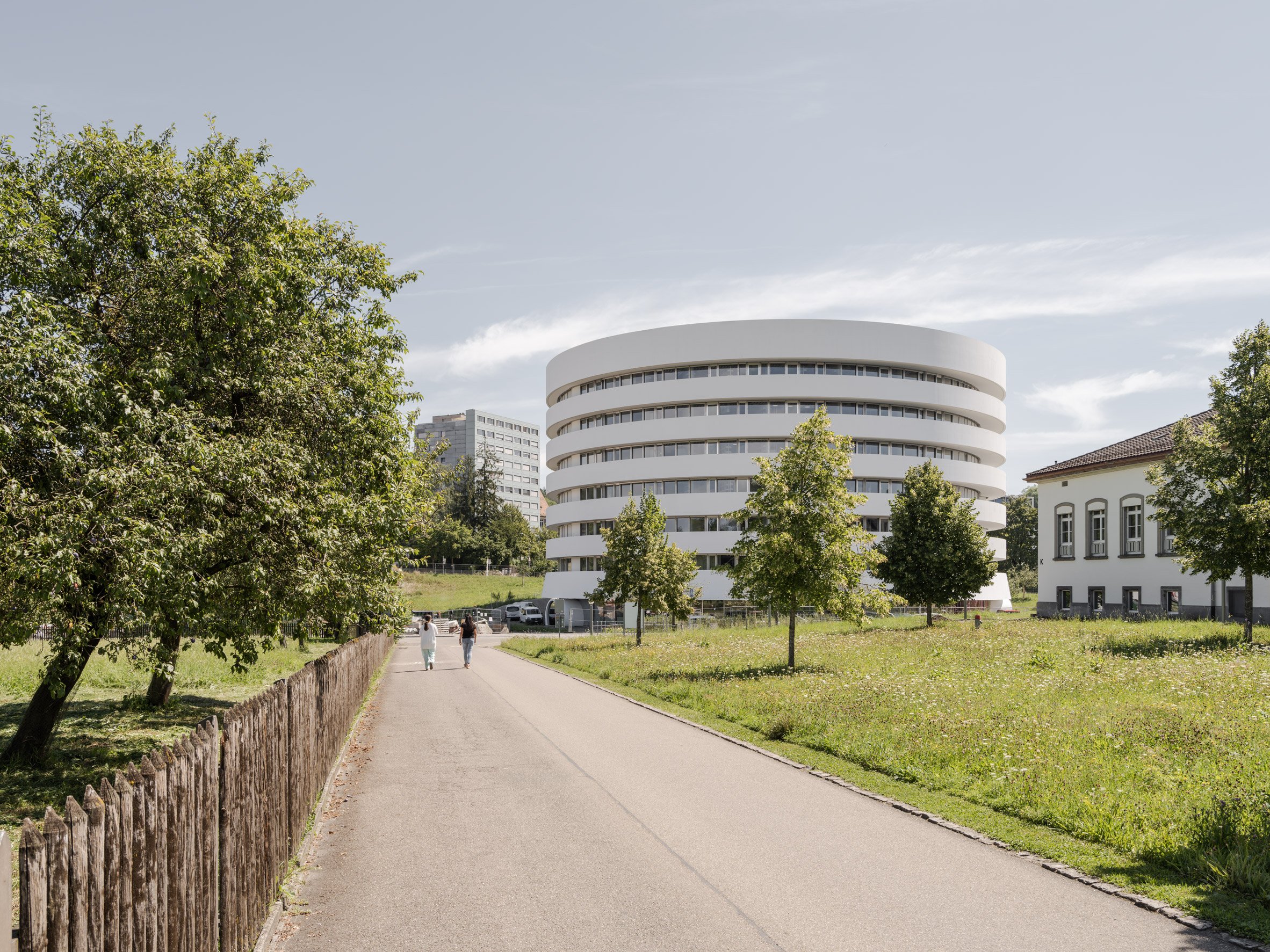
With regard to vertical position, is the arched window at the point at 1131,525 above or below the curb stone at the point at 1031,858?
above

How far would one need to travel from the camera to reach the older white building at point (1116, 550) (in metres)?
39.8

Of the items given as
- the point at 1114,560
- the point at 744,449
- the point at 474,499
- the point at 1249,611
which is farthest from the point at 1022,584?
the point at 1249,611

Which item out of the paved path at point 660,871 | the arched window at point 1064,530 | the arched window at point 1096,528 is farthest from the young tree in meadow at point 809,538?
the arched window at point 1064,530

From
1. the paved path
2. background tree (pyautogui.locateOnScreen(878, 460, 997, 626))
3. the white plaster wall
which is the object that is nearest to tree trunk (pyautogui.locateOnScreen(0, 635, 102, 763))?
the paved path

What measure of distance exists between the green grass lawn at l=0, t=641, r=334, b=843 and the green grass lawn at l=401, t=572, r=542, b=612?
6108 cm

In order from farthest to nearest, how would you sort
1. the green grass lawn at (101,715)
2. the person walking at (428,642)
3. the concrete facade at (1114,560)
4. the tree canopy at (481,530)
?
the tree canopy at (481,530) → the concrete facade at (1114,560) → the person walking at (428,642) → the green grass lawn at (101,715)

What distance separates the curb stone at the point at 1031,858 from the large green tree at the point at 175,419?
21.9 ft

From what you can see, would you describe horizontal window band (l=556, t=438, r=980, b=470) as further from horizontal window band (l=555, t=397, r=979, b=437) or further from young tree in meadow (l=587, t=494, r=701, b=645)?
young tree in meadow (l=587, t=494, r=701, b=645)

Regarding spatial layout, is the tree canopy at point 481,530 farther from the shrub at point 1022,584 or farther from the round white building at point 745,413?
the shrub at point 1022,584

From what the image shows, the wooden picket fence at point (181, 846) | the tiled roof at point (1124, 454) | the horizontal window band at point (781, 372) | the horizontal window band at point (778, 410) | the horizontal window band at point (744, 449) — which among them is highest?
the horizontal window band at point (781, 372)

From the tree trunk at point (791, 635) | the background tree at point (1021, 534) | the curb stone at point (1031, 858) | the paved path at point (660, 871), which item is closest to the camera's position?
the paved path at point (660, 871)

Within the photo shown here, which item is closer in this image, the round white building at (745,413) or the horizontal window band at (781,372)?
the round white building at (745,413)

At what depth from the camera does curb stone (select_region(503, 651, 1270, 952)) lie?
21.0 ft

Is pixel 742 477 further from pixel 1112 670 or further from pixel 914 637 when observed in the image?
pixel 1112 670
